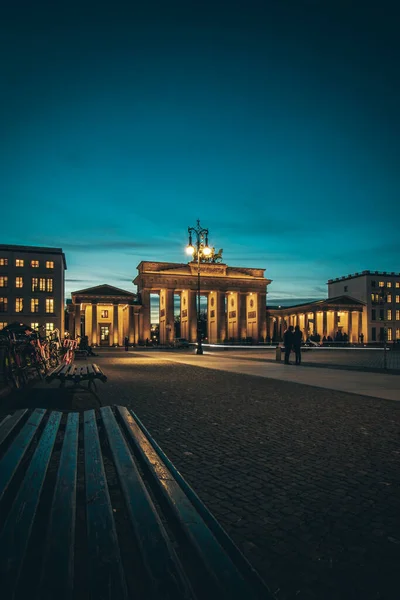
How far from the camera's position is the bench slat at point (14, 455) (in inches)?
110

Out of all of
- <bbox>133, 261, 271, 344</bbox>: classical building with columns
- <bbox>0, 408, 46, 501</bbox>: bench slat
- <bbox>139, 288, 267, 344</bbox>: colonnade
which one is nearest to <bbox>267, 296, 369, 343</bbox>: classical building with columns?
<bbox>139, 288, 267, 344</bbox>: colonnade

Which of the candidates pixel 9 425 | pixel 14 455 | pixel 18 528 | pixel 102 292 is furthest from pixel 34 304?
pixel 18 528

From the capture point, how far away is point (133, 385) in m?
13.0

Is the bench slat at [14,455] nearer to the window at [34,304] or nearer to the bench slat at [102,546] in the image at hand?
the bench slat at [102,546]

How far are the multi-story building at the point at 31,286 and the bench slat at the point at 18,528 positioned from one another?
64537 millimetres

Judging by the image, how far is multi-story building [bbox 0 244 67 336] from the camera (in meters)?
64.9

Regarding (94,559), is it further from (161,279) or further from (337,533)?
(161,279)

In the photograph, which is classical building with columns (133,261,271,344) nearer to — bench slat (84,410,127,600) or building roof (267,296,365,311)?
building roof (267,296,365,311)

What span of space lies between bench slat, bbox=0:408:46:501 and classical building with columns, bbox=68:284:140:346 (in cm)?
7375

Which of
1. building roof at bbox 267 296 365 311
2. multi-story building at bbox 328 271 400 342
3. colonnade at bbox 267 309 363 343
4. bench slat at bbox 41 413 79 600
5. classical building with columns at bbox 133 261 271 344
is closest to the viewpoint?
bench slat at bbox 41 413 79 600

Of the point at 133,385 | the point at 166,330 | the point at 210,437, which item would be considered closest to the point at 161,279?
the point at 166,330

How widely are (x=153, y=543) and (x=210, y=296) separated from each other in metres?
88.1

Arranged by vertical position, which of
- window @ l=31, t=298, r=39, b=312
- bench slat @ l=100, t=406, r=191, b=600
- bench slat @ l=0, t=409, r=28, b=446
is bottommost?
bench slat @ l=0, t=409, r=28, b=446

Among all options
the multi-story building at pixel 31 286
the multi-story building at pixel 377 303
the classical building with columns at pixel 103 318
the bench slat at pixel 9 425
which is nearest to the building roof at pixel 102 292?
the classical building with columns at pixel 103 318
